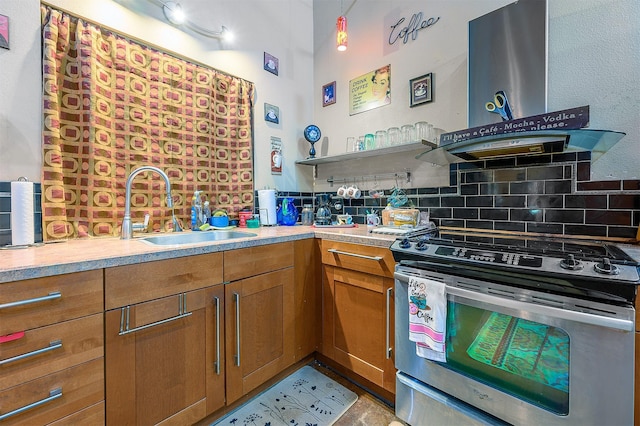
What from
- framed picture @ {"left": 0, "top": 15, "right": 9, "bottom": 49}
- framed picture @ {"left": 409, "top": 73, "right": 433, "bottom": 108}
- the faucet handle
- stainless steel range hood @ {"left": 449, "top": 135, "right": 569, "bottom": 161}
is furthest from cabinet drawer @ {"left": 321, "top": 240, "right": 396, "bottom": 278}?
framed picture @ {"left": 0, "top": 15, "right": 9, "bottom": 49}

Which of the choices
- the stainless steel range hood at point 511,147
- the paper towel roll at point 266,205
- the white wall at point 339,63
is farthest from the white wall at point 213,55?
the stainless steel range hood at point 511,147

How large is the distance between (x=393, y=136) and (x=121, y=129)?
175 cm

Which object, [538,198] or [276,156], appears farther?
[276,156]

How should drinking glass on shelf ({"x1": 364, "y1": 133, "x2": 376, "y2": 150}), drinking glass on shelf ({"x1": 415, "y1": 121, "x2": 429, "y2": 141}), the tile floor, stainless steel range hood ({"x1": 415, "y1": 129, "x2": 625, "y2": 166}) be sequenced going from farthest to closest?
drinking glass on shelf ({"x1": 364, "y1": 133, "x2": 376, "y2": 150})
drinking glass on shelf ({"x1": 415, "y1": 121, "x2": 429, "y2": 141})
the tile floor
stainless steel range hood ({"x1": 415, "y1": 129, "x2": 625, "y2": 166})

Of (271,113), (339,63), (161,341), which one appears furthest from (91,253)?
(339,63)

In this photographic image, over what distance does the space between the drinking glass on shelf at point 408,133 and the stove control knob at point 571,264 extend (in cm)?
120

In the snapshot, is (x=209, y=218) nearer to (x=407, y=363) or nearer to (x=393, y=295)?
(x=393, y=295)

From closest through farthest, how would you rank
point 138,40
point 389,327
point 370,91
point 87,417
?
point 87,417 → point 389,327 → point 138,40 → point 370,91

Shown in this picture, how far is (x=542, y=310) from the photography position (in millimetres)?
969

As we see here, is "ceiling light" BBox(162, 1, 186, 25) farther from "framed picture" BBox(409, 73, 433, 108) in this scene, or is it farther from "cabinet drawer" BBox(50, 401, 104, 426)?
"cabinet drawer" BBox(50, 401, 104, 426)

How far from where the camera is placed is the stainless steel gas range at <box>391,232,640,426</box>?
875 millimetres

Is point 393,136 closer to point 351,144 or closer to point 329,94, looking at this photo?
point 351,144

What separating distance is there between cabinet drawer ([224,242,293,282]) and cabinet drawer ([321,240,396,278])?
24 centimetres

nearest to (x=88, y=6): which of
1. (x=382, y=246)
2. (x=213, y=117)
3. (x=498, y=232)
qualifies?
(x=213, y=117)
